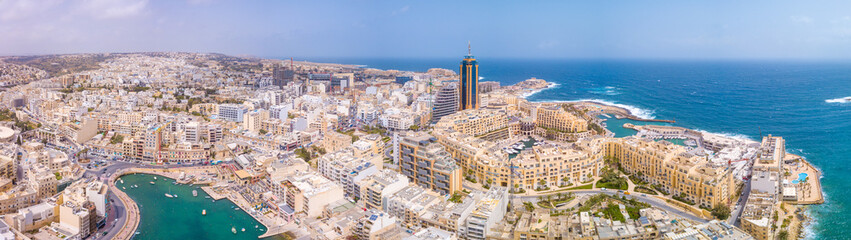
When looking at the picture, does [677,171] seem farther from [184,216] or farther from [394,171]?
[184,216]

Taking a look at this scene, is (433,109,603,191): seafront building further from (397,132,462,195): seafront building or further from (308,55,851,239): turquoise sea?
(308,55,851,239): turquoise sea

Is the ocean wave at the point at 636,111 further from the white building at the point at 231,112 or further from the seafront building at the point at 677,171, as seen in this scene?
the white building at the point at 231,112

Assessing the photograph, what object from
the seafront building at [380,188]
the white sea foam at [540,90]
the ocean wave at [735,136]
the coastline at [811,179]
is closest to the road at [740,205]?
the coastline at [811,179]

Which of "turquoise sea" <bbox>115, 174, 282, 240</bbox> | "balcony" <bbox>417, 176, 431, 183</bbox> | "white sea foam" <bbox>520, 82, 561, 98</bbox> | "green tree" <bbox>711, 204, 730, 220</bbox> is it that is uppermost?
"white sea foam" <bbox>520, 82, 561, 98</bbox>

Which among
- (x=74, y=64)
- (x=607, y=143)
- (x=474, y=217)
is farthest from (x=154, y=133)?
(x=74, y=64)

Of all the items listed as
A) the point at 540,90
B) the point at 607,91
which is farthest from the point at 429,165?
the point at 540,90

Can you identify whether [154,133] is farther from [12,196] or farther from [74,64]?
[74,64]

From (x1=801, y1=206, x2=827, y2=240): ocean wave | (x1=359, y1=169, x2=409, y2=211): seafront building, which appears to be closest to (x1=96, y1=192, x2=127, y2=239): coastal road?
(x1=359, y1=169, x2=409, y2=211): seafront building

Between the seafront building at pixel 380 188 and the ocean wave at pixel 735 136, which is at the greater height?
the ocean wave at pixel 735 136
